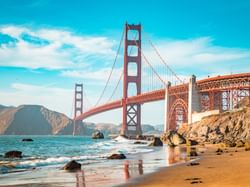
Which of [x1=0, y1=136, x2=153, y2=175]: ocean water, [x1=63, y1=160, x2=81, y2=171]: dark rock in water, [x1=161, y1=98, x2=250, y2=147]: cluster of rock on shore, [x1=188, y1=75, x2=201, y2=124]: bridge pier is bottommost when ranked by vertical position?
[x1=0, y1=136, x2=153, y2=175]: ocean water

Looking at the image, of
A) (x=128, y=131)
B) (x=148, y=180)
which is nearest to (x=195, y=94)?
(x=128, y=131)

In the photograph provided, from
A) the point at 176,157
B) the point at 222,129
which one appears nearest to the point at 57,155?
the point at 176,157

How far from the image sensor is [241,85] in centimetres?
6650

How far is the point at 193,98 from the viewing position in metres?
76.4

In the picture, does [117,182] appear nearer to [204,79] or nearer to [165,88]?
[204,79]

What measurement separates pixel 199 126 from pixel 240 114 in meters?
9.89

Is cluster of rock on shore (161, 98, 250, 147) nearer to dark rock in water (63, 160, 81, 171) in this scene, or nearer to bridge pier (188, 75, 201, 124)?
bridge pier (188, 75, 201, 124)

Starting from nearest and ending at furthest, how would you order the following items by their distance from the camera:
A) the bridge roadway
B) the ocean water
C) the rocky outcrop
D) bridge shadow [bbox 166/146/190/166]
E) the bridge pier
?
the ocean water → bridge shadow [bbox 166/146/190/166] → the rocky outcrop → the bridge roadway → the bridge pier

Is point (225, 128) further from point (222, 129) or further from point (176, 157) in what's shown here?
point (176, 157)

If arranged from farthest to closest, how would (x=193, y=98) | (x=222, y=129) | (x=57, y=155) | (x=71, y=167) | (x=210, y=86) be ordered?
(x=193, y=98)
(x=210, y=86)
(x=222, y=129)
(x=57, y=155)
(x=71, y=167)

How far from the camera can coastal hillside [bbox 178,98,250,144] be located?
51781 millimetres

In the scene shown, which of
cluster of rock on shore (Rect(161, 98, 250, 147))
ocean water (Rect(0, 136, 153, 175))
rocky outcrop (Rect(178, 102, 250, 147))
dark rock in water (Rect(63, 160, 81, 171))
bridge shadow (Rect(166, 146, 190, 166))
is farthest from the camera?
cluster of rock on shore (Rect(161, 98, 250, 147))

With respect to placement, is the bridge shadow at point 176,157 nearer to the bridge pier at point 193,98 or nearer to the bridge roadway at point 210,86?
the bridge roadway at point 210,86

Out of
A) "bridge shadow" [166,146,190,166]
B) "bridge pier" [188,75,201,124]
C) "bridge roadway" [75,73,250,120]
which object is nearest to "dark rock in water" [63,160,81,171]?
"bridge shadow" [166,146,190,166]
